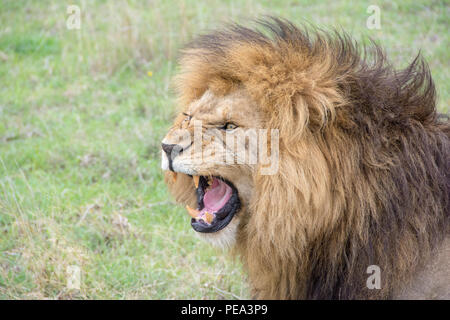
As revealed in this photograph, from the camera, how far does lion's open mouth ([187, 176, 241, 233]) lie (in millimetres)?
2275

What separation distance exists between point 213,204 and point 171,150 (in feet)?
1.16

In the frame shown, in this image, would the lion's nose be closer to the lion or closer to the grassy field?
the lion

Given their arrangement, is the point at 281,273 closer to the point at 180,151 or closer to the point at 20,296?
the point at 180,151

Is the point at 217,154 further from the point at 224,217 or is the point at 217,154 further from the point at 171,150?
the point at 224,217

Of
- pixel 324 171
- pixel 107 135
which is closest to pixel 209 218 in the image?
pixel 324 171

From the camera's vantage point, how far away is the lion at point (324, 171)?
209 centimetres

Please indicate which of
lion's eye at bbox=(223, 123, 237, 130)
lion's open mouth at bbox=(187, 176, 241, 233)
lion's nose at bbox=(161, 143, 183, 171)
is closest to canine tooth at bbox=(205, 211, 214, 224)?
lion's open mouth at bbox=(187, 176, 241, 233)

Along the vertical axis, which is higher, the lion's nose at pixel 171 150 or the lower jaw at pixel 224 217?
the lion's nose at pixel 171 150

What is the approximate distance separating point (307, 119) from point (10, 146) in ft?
10.6

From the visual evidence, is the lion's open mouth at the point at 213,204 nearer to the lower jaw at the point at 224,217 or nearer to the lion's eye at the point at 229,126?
the lower jaw at the point at 224,217

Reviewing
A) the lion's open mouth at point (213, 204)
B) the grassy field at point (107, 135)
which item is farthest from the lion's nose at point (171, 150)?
the grassy field at point (107, 135)

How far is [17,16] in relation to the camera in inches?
279

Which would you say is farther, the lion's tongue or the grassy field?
the grassy field
